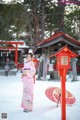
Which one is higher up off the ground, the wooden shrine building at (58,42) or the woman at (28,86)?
the wooden shrine building at (58,42)

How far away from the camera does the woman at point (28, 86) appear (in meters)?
6.98

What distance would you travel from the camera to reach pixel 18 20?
22.2m

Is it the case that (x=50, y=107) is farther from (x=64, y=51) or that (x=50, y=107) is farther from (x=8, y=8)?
(x=8, y=8)

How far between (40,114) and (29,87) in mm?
717

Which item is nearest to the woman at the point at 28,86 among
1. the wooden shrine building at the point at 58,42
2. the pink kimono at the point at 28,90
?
the pink kimono at the point at 28,90

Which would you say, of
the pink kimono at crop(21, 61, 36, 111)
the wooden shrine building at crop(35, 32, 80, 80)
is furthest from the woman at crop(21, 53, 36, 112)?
the wooden shrine building at crop(35, 32, 80, 80)

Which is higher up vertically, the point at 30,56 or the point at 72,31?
the point at 72,31

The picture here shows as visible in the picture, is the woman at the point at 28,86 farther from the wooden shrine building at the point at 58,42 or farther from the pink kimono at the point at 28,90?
the wooden shrine building at the point at 58,42

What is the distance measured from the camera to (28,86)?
7.02m

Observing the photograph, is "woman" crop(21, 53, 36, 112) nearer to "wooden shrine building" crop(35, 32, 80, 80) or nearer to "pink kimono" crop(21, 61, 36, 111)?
"pink kimono" crop(21, 61, 36, 111)

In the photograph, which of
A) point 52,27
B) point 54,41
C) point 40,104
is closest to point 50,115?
point 40,104

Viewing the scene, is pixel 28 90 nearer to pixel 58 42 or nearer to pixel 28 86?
pixel 28 86

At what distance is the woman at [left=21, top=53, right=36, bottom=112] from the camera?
275 inches

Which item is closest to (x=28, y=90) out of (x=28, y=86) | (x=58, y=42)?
(x=28, y=86)
